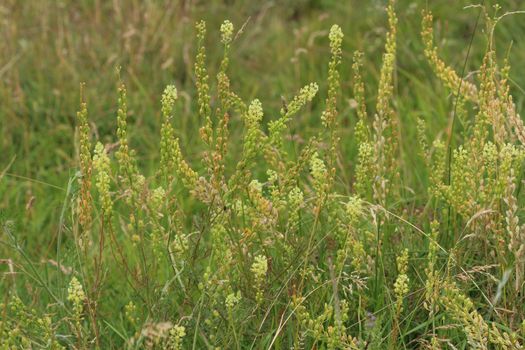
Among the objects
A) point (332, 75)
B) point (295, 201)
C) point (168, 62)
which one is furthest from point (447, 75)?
point (168, 62)

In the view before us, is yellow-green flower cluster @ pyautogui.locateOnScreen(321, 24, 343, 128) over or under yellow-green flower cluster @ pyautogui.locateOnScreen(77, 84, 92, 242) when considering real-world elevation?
over

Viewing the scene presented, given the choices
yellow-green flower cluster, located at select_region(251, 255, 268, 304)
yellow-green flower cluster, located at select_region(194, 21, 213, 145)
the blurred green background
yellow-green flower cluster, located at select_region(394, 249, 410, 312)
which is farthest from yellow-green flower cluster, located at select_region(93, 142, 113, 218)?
the blurred green background

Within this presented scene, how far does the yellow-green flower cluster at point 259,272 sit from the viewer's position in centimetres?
210

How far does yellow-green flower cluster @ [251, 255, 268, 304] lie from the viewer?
2.10m

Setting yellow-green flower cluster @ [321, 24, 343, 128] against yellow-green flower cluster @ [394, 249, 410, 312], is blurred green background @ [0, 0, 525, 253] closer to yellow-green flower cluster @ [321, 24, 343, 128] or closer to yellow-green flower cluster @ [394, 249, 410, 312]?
yellow-green flower cluster @ [321, 24, 343, 128]

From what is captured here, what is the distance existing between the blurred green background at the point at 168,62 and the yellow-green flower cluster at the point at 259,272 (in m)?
1.76

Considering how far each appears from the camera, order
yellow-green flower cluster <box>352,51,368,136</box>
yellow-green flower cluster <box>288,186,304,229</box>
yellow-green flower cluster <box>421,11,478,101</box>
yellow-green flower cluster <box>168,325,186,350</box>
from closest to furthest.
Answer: yellow-green flower cluster <box>168,325,186,350</box> → yellow-green flower cluster <box>288,186,304,229</box> → yellow-green flower cluster <box>352,51,368,136</box> → yellow-green flower cluster <box>421,11,478,101</box>

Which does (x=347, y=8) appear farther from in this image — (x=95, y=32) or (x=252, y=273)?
(x=252, y=273)

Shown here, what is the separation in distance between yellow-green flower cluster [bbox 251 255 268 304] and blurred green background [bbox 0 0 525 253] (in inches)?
69.2

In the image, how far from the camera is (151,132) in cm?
446

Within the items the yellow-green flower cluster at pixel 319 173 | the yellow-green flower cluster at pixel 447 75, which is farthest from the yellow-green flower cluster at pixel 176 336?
the yellow-green flower cluster at pixel 447 75

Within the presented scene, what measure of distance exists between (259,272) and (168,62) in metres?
2.49

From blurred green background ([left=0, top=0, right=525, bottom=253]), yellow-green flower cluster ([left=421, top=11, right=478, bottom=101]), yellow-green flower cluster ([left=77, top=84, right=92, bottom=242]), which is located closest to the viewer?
yellow-green flower cluster ([left=77, top=84, right=92, bottom=242])

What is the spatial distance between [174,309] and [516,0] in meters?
3.19
